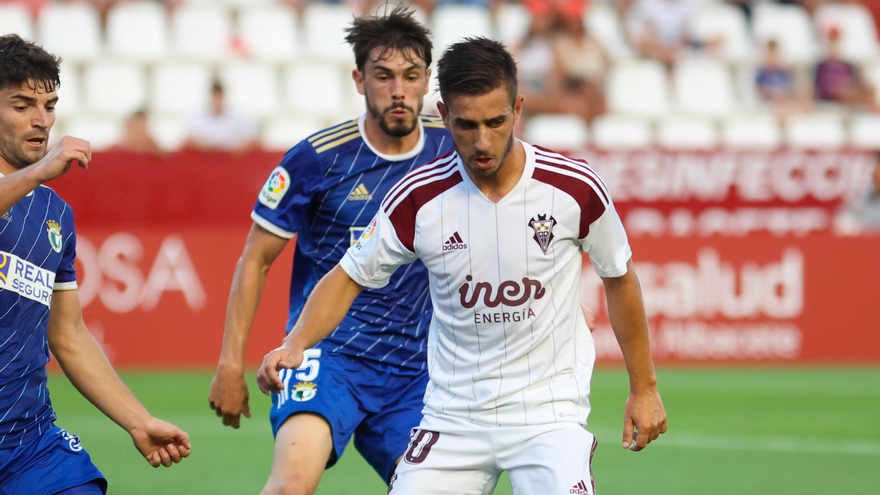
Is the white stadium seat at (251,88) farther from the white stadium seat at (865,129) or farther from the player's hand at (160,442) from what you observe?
the player's hand at (160,442)

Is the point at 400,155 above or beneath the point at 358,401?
above

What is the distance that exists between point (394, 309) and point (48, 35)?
11586 millimetres

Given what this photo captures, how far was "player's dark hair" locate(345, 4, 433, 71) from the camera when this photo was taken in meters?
5.15

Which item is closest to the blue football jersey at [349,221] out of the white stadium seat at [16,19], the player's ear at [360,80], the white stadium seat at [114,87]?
the player's ear at [360,80]

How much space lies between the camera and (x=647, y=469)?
785 centimetres

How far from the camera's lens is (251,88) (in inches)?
580

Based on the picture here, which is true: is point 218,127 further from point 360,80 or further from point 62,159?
point 62,159

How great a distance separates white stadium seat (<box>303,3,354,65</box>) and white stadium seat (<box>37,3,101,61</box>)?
286 centimetres

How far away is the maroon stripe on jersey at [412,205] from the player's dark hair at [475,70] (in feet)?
1.09

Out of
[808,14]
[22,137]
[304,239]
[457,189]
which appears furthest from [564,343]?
[808,14]

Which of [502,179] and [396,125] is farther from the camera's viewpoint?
[396,125]

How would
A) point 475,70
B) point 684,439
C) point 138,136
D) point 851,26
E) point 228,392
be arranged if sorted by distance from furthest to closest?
1. point 851,26
2. point 138,136
3. point 684,439
4. point 228,392
5. point 475,70

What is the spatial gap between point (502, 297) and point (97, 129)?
10.8m

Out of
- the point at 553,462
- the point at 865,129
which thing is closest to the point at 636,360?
the point at 553,462
